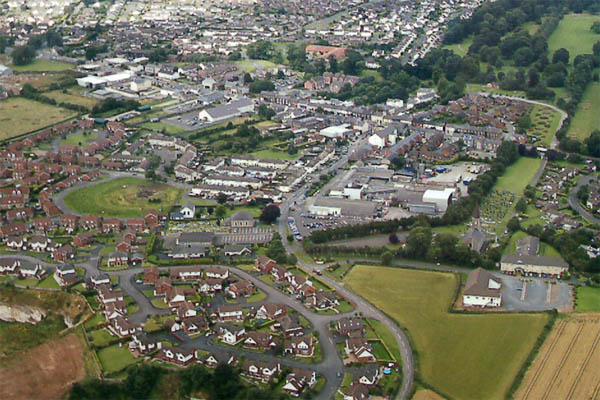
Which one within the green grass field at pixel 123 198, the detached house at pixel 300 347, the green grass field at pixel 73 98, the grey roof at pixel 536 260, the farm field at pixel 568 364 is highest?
the farm field at pixel 568 364

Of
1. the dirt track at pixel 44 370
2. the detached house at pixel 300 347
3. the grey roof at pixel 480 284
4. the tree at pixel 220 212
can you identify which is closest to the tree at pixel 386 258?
the grey roof at pixel 480 284

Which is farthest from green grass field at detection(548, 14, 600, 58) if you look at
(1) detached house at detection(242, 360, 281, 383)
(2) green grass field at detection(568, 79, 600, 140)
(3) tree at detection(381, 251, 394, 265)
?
(1) detached house at detection(242, 360, 281, 383)

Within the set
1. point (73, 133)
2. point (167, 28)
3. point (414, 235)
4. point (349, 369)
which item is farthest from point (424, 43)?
point (349, 369)

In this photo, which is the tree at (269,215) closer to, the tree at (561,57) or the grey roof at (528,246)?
the grey roof at (528,246)

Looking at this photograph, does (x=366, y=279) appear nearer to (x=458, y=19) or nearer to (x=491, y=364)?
(x=491, y=364)

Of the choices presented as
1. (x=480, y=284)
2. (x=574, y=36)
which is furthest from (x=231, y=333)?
(x=574, y=36)

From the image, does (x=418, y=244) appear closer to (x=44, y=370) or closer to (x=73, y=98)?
(x=44, y=370)

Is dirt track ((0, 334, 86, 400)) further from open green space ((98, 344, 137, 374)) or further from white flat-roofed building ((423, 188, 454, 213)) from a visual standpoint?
white flat-roofed building ((423, 188, 454, 213))
